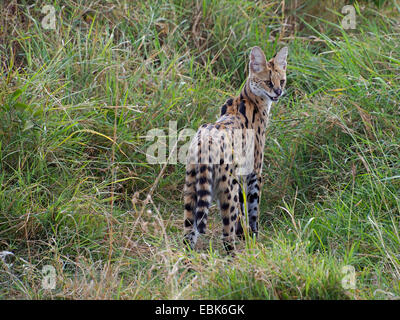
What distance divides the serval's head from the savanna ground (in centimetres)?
67

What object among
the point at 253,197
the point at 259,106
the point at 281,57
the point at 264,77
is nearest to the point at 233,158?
the point at 253,197

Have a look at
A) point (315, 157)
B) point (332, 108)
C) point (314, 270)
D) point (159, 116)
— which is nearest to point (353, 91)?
point (332, 108)

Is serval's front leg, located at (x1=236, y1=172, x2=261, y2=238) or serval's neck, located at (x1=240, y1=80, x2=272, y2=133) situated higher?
serval's neck, located at (x1=240, y1=80, x2=272, y2=133)

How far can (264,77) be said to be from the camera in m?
5.77

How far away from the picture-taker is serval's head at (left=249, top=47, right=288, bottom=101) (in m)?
5.73

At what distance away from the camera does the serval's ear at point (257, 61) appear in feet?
18.9

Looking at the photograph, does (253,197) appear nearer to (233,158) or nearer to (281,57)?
(233,158)

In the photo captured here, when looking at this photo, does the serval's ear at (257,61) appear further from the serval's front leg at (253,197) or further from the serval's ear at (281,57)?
the serval's front leg at (253,197)

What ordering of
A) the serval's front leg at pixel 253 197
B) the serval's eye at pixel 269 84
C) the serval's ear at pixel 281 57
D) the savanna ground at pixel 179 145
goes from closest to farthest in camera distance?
the savanna ground at pixel 179 145
the serval's front leg at pixel 253 197
the serval's eye at pixel 269 84
the serval's ear at pixel 281 57

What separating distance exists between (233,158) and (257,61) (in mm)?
1140

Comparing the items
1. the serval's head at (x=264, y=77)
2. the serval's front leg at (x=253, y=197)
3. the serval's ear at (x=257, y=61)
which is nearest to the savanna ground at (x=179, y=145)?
the serval's front leg at (x=253, y=197)

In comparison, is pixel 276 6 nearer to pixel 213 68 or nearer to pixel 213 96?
pixel 213 68

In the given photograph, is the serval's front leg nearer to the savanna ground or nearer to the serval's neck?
the savanna ground

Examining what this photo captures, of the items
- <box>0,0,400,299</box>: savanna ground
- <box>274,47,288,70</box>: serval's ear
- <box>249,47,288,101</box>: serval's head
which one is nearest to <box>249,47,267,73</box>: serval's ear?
<box>249,47,288,101</box>: serval's head
